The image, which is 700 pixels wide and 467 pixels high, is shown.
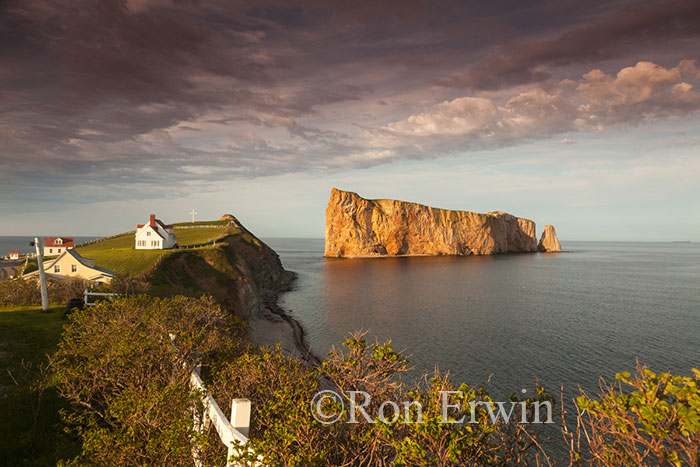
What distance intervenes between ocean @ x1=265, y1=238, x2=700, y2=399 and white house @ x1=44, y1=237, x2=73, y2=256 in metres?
34.1

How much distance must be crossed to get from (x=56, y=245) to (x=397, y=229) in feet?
→ 406

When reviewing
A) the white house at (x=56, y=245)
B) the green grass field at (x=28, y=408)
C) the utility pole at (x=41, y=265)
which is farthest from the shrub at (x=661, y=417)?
the white house at (x=56, y=245)

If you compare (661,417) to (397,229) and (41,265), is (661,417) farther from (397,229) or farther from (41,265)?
(397,229)

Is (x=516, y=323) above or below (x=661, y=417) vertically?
below

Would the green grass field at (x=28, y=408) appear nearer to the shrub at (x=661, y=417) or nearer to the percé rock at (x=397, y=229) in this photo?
the shrub at (x=661, y=417)

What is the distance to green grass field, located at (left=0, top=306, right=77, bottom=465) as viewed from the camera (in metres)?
Answer: 9.34

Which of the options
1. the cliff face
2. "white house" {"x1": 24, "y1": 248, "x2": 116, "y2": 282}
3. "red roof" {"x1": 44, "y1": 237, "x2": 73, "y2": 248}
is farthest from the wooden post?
"red roof" {"x1": 44, "y1": 237, "x2": 73, "y2": 248}

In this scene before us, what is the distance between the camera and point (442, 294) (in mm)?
66438

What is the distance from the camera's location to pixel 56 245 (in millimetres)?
51656

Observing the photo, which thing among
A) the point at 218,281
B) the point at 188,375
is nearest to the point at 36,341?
the point at 188,375

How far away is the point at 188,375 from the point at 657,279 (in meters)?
117

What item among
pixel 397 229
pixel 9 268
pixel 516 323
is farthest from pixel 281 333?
pixel 397 229

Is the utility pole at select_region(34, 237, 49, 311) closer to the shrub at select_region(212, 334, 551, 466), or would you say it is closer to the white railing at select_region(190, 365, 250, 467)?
the shrub at select_region(212, 334, 551, 466)

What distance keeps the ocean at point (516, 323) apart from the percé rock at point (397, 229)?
68.5m
